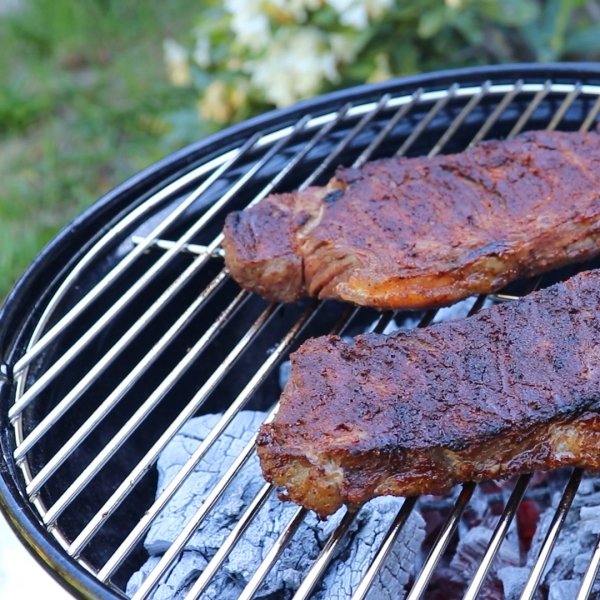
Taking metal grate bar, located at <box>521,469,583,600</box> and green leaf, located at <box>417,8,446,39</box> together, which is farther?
green leaf, located at <box>417,8,446,39</box>

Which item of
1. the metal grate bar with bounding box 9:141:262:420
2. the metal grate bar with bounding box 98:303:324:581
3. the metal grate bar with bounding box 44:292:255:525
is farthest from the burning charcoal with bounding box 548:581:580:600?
the metal grate bar with bounding box 9:141:262:420

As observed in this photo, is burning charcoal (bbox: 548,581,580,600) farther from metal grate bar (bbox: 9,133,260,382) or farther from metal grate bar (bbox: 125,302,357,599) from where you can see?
metal grate bar (bbox: 9,133,260,382)

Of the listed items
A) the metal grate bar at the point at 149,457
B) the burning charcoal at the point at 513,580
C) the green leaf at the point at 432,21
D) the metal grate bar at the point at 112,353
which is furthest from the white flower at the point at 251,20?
the burning charcoal at the point at 513,580

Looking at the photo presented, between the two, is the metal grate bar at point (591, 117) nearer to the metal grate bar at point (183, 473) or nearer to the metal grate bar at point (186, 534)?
the metal grate bar at point (183, 473)

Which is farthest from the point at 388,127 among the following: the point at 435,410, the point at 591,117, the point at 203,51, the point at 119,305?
the point at 203,51

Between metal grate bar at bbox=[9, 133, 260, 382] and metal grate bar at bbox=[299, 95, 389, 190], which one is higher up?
metal grate bar at bbox=[299, 95, 389, 190]

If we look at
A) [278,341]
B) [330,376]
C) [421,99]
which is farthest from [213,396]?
[421,99]

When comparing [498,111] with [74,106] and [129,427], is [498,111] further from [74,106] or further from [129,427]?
[74,106]

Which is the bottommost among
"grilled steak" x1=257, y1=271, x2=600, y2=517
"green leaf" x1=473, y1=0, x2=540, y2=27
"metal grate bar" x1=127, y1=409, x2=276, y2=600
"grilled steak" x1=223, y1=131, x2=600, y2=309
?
"metal grate bar" x1=127, y1=409, x2=276, y2=600
